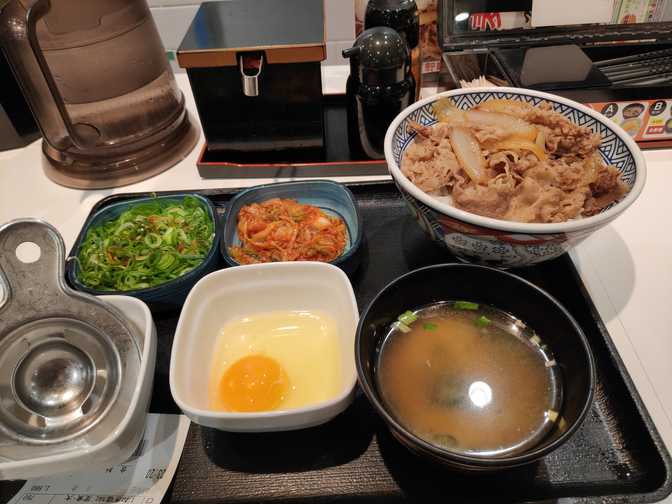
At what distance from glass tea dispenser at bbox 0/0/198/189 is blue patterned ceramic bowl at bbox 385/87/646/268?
98cm

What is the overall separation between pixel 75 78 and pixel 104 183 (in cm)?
37

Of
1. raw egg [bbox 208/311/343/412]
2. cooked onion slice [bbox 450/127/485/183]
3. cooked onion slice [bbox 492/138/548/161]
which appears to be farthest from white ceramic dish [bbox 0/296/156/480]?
cooked onion slice [bbox 492/138/548/161]

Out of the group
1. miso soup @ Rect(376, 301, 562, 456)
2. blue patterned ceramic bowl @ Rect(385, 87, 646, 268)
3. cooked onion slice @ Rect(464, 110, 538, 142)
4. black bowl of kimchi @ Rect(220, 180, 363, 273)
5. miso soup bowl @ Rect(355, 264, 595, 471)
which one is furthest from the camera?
black bowl of kimchi @ Rect(220, 180, 363, 273)

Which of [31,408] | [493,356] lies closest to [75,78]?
[31,408]

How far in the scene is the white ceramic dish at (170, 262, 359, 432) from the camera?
2.93 ft

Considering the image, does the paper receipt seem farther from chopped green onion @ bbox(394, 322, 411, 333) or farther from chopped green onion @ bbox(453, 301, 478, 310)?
chopped green onion @ bbox(453, 301, 478, 310)

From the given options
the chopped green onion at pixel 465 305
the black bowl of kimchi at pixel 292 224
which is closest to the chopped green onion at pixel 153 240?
the black bowl of kimchi at pixel 292 224

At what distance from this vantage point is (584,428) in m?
1.00

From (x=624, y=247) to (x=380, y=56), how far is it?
93 cm

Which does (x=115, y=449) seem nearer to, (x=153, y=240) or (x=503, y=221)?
(x=153, y=240)

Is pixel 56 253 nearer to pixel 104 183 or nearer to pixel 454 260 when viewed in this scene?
pixel 104 183

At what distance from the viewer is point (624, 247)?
4.52ft

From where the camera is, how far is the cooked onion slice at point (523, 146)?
1.19 metres

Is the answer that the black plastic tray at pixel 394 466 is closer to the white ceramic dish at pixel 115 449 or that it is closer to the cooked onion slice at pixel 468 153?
the white ceramic dish at pixel 115 449
